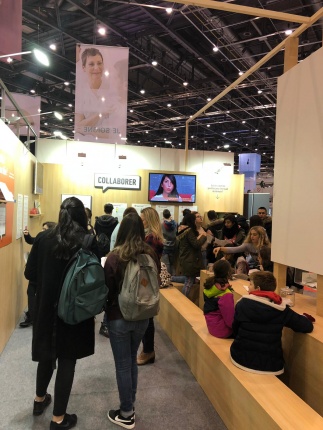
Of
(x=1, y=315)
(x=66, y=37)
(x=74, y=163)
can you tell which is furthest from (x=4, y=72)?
(x=1, y=315)

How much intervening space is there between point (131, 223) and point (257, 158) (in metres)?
12.7

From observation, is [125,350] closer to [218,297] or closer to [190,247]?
[218,297]

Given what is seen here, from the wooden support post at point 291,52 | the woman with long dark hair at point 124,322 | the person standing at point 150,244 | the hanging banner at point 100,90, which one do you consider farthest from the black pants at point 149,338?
the hanging banner at point 100,90

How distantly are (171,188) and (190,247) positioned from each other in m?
3.90

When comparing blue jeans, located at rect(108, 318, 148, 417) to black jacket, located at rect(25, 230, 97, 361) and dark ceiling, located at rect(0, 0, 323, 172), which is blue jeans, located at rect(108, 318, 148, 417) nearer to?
black jacket, located at rect(25, 230, 97, 361)

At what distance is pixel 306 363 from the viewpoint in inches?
102

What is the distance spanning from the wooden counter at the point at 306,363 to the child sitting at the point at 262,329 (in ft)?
0.39

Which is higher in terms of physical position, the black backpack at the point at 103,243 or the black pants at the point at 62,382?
the black backpack at the point at 103,243

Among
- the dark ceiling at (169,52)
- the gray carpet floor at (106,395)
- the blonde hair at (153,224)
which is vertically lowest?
the gray carpet floor at (106,395)

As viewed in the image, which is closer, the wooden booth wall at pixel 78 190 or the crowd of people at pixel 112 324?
the crowd of people at pixel 112 324

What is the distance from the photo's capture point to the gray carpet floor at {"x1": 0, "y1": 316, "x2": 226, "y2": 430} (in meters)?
2.55

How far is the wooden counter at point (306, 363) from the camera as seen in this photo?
2.44 metres

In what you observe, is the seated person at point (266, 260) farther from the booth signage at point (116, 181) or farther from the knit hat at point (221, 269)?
the booth signage at point (116, 181)

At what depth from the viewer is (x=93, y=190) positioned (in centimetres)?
822
